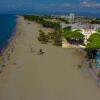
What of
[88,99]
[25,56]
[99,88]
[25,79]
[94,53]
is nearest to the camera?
[88,99]

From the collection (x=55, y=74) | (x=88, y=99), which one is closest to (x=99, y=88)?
(x=88, y=99)

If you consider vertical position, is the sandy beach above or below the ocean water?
above

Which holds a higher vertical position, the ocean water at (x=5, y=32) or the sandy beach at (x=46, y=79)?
the sandy beach at (x=46, y=79)

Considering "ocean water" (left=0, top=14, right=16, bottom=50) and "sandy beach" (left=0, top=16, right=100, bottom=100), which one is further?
"ocean water" (left=0, top=14, right=16, bottom=50)

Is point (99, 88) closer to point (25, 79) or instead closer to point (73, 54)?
point (25, 79)

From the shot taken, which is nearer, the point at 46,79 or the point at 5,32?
the point at 46,79

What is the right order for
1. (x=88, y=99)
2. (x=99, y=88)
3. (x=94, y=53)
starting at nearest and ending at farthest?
(x=88, y=99) < (x=99, y=88) < (x=94, y=53)

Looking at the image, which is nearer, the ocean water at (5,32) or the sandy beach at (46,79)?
the sandy beach at (46,79)

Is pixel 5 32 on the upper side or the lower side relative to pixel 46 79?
lower
